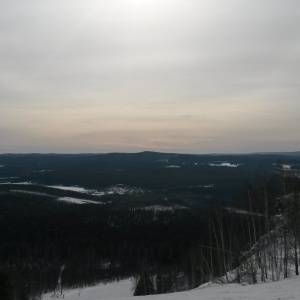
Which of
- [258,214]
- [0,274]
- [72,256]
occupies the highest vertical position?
[258,214]

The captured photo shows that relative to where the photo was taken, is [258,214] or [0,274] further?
[0,274]

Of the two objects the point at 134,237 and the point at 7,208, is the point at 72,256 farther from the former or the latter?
the point at 7,208

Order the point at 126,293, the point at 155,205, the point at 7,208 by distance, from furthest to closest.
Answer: the point at 155,205 < the point at 7,208 < the point at 126,293

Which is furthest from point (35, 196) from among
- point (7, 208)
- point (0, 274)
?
point (0, 274)

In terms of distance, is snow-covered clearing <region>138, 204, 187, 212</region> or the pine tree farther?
snow-covered clearing <region>138, 204, 187, 212</region>

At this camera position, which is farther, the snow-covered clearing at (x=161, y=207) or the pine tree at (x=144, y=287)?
the snow-covered clearing at (x=161, y=207)

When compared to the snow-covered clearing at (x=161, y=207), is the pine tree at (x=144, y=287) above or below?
above

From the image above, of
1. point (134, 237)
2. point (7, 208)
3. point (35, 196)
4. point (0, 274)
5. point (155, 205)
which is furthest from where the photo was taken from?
point (35, 196)

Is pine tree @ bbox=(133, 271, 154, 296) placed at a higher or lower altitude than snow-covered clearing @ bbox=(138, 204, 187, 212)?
higher

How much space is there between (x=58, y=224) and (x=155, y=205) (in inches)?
1685

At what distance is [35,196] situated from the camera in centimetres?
17512

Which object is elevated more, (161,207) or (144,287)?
(144,287)

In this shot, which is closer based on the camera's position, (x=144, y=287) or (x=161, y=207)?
(x=144, y=287)

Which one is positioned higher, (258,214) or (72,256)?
(258,214)
